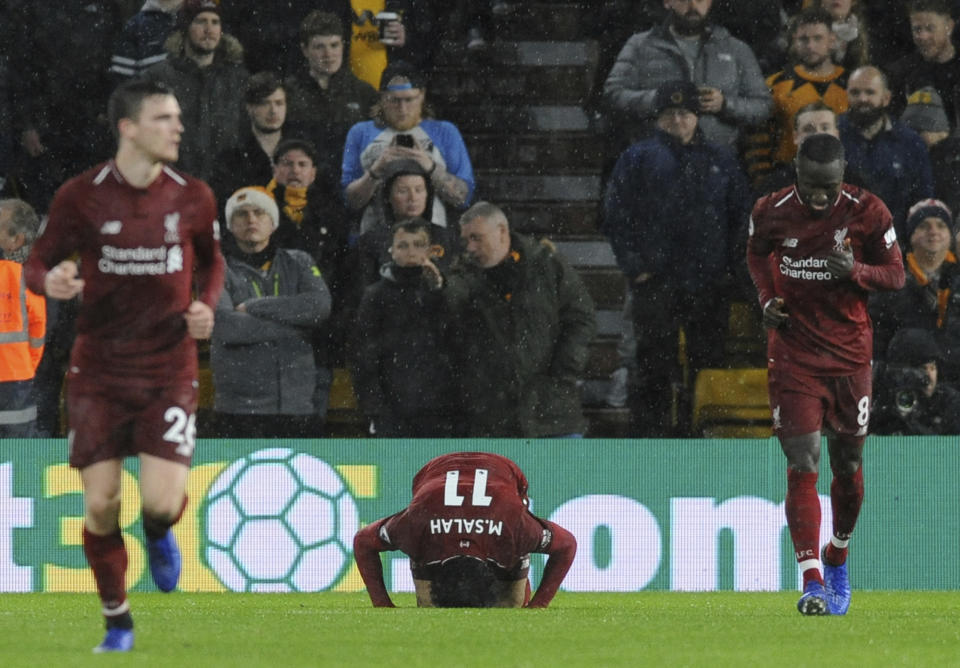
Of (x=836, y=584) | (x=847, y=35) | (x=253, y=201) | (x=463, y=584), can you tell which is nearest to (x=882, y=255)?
(x=836, y=584)

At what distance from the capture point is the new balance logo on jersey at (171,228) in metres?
6.77

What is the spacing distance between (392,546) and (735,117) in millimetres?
5379

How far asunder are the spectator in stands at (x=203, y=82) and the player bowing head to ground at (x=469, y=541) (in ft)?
14.8

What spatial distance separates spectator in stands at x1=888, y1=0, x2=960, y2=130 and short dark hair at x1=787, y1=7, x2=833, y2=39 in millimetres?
830

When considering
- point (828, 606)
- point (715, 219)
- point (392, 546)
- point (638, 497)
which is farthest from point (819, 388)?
point (715, 219)

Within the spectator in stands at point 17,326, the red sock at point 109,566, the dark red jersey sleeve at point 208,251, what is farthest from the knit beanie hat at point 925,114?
the red sock at point 109,566

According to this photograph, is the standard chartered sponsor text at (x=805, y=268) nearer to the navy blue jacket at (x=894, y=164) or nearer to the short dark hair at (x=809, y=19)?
the navy blue jacket at (x=894, y=164)

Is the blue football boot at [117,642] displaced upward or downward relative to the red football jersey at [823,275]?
downward

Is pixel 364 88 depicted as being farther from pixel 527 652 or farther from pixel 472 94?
pixel 527 652

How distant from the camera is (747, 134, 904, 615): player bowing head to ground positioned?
873cm

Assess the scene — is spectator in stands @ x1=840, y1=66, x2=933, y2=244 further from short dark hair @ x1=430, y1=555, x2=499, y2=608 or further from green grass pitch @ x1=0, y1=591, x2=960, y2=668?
short dark hair @ x1=430, y1=555, x2=499, y2=608

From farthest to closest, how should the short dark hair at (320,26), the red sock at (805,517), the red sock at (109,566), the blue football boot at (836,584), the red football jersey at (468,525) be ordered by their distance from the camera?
the short dark hair at (320,26)
the red football jersey at (468,525)
the blue football boot at (836,584)
the red sock at (805,517)
the red sock at (109,566)

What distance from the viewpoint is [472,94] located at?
15.2 metres

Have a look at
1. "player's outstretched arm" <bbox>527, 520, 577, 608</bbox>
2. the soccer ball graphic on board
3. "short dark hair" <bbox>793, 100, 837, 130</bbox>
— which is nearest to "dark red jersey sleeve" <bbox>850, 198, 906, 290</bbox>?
"player's outstretched arm" <bbox>527, 520, 577, 608</bbox>
